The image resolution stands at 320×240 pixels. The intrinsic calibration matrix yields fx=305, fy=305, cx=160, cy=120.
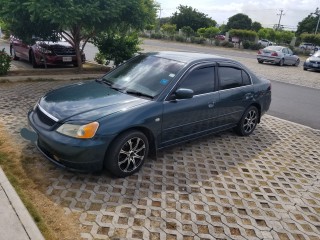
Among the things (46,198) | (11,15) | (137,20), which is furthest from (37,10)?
(46,198)

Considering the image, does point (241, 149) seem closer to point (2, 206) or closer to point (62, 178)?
point (62, 178)

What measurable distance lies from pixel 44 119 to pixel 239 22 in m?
72.9

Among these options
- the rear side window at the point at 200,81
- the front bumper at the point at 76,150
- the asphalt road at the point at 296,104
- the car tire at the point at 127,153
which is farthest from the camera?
the asphalt road at the point at 296,104

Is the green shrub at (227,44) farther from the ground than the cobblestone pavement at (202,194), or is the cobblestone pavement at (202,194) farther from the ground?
the cobblestone pavement at (202,194)

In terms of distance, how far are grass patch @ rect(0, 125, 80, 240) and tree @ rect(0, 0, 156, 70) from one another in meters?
4.56

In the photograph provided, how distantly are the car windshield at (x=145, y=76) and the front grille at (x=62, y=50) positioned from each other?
646 centimetres

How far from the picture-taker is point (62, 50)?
11055mm

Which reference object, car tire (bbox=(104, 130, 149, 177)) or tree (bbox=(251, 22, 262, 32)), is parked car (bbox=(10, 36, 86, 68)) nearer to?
car tire (bbox=(104, 130, 149, 177))

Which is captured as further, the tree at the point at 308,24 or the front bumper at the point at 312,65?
the tree at the point at 308,24

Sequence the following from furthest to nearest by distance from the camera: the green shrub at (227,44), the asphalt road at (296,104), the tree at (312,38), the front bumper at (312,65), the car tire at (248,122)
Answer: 1. the green shrub at (227,44)
2. the tree at (312,38)
3. the front bumper at (312,65)
4. the asphalt road at (296,104)
5. the car tire at (248,122)

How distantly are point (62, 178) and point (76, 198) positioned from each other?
501mm

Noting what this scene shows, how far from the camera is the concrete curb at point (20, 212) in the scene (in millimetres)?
2908

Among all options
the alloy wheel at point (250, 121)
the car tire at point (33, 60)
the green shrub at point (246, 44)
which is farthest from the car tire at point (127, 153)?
the green shrub at point (246, 44)

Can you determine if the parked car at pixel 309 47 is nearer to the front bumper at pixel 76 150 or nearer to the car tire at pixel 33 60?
the car tire at pixel 33 60
